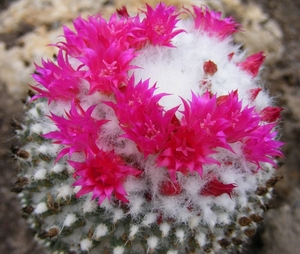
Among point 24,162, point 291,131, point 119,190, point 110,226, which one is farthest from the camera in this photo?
point 291,131

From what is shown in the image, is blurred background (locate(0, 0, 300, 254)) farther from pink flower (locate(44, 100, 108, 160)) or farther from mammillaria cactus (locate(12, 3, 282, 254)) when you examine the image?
pink flower (locate(44, 100, 108, 160))

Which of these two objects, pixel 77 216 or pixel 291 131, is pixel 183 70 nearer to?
pixel 77 216

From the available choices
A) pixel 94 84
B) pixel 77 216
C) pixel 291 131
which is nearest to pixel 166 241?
pixel 77 216

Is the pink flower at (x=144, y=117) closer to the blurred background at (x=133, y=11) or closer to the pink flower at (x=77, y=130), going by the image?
the pink flower at (x=77, y=130)

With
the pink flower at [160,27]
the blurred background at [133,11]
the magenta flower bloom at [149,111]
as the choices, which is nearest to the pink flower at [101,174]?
the magenta flower bloom at [149,111]

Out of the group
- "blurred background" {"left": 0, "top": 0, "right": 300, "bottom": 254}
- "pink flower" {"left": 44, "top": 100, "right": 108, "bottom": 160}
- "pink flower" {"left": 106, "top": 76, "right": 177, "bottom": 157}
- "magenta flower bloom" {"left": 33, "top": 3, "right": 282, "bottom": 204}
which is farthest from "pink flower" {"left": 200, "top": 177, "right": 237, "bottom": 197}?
"blurred background" {"left": 0, "top": 0, "right": 300, "bottom": 254}

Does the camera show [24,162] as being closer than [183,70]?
No
